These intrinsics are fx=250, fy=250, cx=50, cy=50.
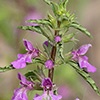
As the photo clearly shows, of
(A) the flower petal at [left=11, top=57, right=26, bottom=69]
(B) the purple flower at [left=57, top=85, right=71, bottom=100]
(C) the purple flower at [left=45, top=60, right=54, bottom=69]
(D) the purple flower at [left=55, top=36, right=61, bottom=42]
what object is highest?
(B) the purple flower at [left=57, top=85, right=71, bottom=100]

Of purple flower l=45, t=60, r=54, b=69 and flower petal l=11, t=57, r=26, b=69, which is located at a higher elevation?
flower petal l=11, t=57, r=26, b=69

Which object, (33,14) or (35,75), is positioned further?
(33,14)

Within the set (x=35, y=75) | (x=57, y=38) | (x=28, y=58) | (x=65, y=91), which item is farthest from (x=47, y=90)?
(x=65, y=91)

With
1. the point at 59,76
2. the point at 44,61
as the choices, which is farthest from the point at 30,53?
the point at 59,76

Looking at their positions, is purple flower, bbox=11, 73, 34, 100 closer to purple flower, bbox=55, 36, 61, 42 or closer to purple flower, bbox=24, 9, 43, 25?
purple flower, bbox=55, 36, 61, 42

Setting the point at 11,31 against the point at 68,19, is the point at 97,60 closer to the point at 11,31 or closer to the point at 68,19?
the point at 11,31

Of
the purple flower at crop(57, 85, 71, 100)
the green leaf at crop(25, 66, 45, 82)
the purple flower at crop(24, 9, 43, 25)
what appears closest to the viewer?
the green leaf at crop(25, 66, 45, 82)

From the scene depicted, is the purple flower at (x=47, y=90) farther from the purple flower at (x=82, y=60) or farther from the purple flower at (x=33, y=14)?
the purple flower at (x=33, y=14)

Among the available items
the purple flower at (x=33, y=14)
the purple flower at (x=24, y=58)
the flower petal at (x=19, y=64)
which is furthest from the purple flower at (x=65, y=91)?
the flower petal at (x=19, y=64)

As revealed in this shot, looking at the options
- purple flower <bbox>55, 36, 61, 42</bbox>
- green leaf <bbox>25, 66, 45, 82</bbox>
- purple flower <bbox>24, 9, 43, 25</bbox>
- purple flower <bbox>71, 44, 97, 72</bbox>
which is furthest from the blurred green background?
purple flower <bbox>55, 36, 61, 42</bbox>

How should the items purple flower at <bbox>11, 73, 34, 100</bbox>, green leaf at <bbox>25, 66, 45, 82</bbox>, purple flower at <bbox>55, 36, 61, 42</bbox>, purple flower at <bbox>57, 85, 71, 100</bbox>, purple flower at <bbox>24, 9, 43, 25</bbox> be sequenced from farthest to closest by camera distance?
purple flower at <bbox>57, 85, 71, 100</bbox>
purple flower at <bbox>24, 9, 43, 25</bbox>
green leaf at <bbox>25, 66, 45, 82</bbox>
purple flower at <bbox>11, 73, 34, 100</bbox>
purple flower at <bbox>55, 36, 61, 42</bbox>

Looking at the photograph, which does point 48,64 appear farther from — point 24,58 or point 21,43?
point 21,43
